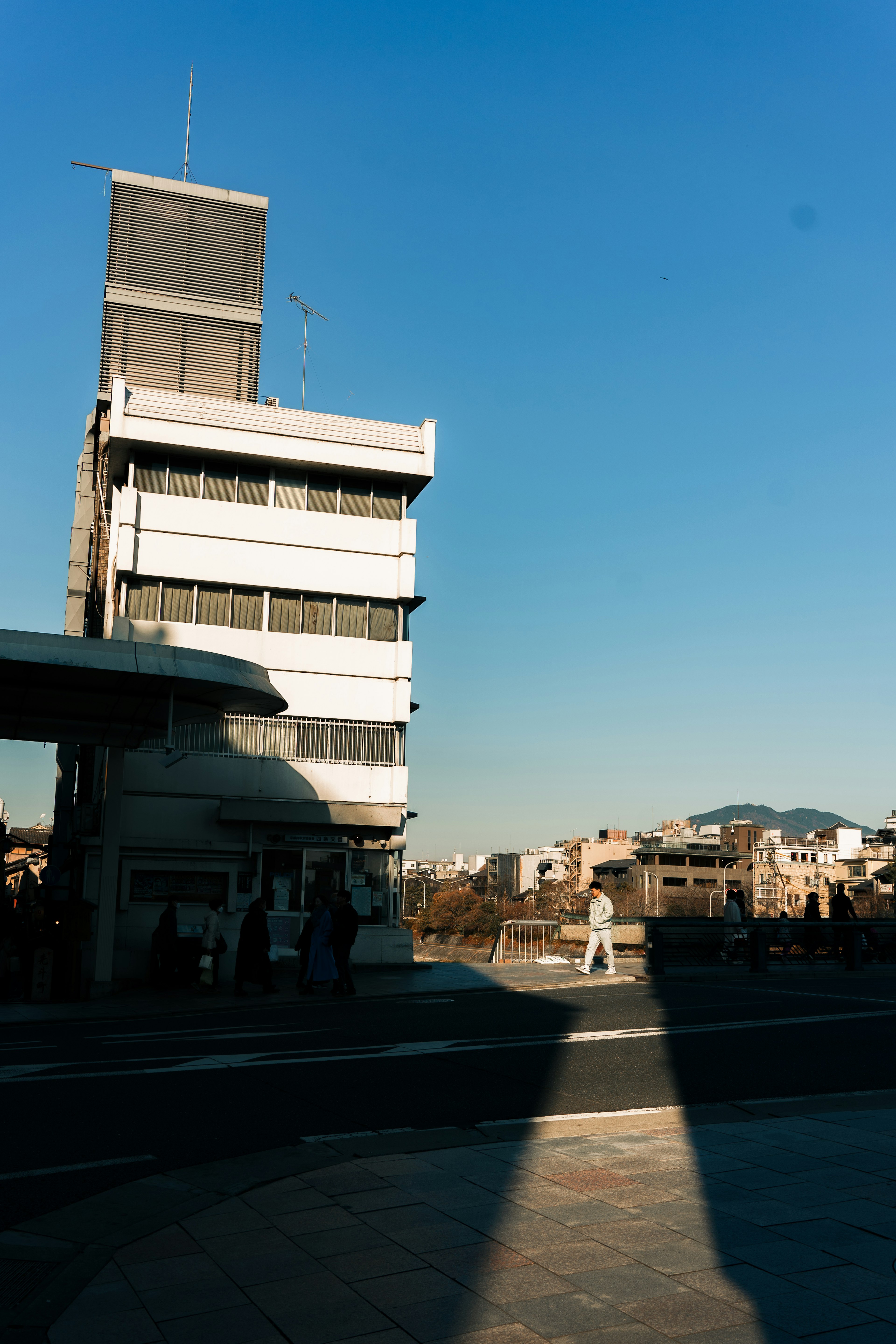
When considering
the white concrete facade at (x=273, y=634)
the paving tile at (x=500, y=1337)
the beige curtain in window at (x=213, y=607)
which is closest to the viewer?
the paving tile at (x=500, y=1337)

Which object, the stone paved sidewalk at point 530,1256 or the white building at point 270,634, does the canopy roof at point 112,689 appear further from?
the stone paved sidewalk at point 530,1256

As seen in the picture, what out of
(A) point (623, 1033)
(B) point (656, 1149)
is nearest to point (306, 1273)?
(B) point (656, 1149)

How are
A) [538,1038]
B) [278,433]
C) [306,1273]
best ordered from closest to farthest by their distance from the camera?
[306,1273]
[538,1038]
[278,433]

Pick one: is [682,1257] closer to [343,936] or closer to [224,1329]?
[224,1329]

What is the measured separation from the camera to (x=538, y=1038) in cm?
1220

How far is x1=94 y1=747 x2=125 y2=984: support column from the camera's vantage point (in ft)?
62.8

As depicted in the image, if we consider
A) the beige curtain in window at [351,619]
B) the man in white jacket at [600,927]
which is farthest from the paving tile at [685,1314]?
the beige curtain in window at [351,619]

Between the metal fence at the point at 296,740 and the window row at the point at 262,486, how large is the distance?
16.8 feet

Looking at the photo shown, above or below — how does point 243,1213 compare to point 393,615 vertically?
below

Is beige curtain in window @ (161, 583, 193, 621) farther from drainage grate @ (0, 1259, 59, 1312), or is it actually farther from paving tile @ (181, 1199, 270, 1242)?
drainage grate @ (0, 1259, 59, 1312)

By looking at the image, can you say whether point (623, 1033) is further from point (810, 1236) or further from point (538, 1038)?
point (810, 1236)

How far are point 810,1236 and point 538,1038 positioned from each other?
287 inches

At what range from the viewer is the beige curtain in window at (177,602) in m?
26.0

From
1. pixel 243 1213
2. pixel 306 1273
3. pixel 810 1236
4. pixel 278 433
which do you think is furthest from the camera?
pixel 278 433
